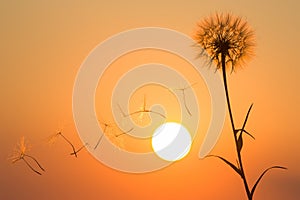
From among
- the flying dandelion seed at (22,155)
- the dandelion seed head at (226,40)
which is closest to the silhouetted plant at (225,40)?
the dandelion seed head at (226,40)

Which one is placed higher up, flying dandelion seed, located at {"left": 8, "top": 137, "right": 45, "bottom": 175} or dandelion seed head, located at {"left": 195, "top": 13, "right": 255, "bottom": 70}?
dandelion seed head, located at {"left": 195, "top": 13, "right": 255, "bottom": 70}

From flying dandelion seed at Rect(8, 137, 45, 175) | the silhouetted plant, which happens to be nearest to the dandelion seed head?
the silhouetted plant

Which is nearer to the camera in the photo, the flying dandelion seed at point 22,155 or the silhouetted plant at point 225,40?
the silhouetted plant at point 225,40

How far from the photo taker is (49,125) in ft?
4.56

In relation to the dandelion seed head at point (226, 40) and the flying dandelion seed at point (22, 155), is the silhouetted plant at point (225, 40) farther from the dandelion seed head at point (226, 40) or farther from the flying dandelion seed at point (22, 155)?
the flying dandelion seed at point (22, 155)

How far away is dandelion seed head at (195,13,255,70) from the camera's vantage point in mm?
1074

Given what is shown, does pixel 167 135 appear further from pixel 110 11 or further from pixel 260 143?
pixel 110 11

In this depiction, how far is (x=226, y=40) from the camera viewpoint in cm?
108

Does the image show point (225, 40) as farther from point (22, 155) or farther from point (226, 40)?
point (22, 155)

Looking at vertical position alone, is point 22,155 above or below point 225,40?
below

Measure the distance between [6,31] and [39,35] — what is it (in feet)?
0.42

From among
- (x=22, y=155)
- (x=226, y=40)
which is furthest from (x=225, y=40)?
(x=22, y=155)

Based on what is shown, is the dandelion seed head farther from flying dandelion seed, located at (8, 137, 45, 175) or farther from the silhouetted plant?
flying dandelion seed, located at (8, 137, 45, 175)

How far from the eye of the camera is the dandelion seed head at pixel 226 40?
3.52 feet
